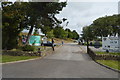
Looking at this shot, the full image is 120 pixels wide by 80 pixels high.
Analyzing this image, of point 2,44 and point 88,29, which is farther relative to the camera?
point 88,29

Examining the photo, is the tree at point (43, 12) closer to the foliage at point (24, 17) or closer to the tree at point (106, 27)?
the foliage at point (24, 17)

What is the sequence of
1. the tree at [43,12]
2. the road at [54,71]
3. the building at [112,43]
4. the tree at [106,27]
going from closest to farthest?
the road at [54,71] → the building at [112,43] → the tree at [43,12] → the tree at [106,27]

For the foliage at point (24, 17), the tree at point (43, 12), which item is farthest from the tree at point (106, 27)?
the tree at point (43, 12)

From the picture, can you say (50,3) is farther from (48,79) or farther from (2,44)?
(48,79)

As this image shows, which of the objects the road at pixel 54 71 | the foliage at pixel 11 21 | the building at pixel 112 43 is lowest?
the road at pixel 54 71

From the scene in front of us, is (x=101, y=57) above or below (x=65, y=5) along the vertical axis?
below

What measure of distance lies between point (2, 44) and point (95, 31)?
40456mm

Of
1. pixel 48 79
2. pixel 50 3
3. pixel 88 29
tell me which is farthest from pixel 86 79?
pixel 88 29

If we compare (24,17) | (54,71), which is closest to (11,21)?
(24,17)

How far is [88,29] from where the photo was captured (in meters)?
62.4

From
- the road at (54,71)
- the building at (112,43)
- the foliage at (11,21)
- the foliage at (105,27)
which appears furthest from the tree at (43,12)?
the foliage at (105,27)

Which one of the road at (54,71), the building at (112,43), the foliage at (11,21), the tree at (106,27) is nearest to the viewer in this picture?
the road at (54,71)

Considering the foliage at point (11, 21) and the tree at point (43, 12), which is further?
the tree at point (43, 12)

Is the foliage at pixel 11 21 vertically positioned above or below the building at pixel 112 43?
above
